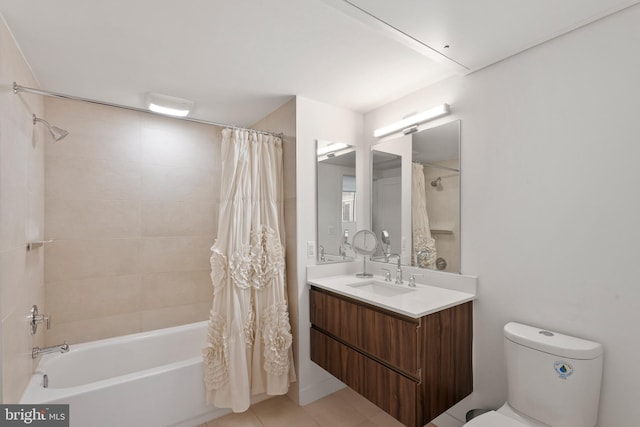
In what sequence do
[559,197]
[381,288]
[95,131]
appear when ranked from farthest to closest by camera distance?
[95,131]
[381,288]
[559,197]

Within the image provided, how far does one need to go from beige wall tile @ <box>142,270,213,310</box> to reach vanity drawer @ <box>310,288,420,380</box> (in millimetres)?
1223

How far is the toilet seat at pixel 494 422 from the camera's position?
1.34 meters

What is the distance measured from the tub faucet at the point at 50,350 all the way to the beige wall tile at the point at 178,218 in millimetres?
952

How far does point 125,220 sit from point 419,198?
2427mm

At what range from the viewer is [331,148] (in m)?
2.48

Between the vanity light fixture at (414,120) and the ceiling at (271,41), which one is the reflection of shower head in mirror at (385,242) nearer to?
the vanity light fixture at (414,120)

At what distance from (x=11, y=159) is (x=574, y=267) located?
2.90 metres

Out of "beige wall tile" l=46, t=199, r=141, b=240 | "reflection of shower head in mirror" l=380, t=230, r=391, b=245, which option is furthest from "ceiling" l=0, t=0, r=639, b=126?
"reflection of shower head in mirror" l=380, t=230, r=391, b=245

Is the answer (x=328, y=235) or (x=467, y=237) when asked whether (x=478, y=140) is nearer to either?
(x=467, y=237)

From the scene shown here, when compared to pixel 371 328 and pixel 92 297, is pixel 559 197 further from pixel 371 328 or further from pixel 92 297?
pixel 92 297

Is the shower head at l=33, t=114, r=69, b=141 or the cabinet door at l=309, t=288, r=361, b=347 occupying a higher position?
the shower head at l=33, t=114, r=69, b=141

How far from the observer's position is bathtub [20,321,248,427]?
1.71m

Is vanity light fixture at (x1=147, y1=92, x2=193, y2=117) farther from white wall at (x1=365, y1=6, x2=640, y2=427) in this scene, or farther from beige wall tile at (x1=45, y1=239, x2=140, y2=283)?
white wall at (x1=365, y1=6, x2=640, y2=427)

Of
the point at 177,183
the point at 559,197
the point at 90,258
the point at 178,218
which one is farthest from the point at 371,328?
the point at 90,258
